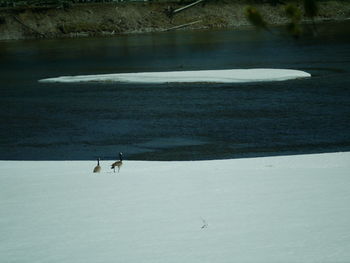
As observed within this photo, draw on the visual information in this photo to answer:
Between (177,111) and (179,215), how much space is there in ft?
50.1

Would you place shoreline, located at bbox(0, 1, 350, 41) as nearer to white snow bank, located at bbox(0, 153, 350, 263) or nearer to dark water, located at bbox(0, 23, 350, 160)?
dark water, located at bbox(0, 23, 350, 160)

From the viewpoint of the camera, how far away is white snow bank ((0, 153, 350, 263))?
888cm

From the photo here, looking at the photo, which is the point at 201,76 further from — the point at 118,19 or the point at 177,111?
the point at 118,19

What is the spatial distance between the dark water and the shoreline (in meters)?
25.7

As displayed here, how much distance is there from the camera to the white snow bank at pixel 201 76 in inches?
1262

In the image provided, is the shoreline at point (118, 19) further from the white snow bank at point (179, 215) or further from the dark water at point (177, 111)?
the white snow bank at point (179, 215)

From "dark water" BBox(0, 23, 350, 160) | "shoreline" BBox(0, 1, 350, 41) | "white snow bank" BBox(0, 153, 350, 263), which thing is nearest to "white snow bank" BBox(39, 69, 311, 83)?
"dark water" BBox(0, 23, 350, 160)

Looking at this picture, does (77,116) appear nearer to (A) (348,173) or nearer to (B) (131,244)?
(A) (348,173)

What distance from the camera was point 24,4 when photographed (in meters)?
76.6

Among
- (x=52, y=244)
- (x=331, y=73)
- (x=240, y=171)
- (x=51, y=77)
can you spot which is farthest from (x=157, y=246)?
(x=51, y=77)

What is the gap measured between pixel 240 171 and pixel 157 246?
442cm

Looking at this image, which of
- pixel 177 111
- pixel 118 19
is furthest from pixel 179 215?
pixel 118 19

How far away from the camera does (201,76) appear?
109 ft

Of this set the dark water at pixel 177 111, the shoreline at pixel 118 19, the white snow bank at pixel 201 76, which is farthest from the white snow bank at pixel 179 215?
the shoreline at pixel 118 19
